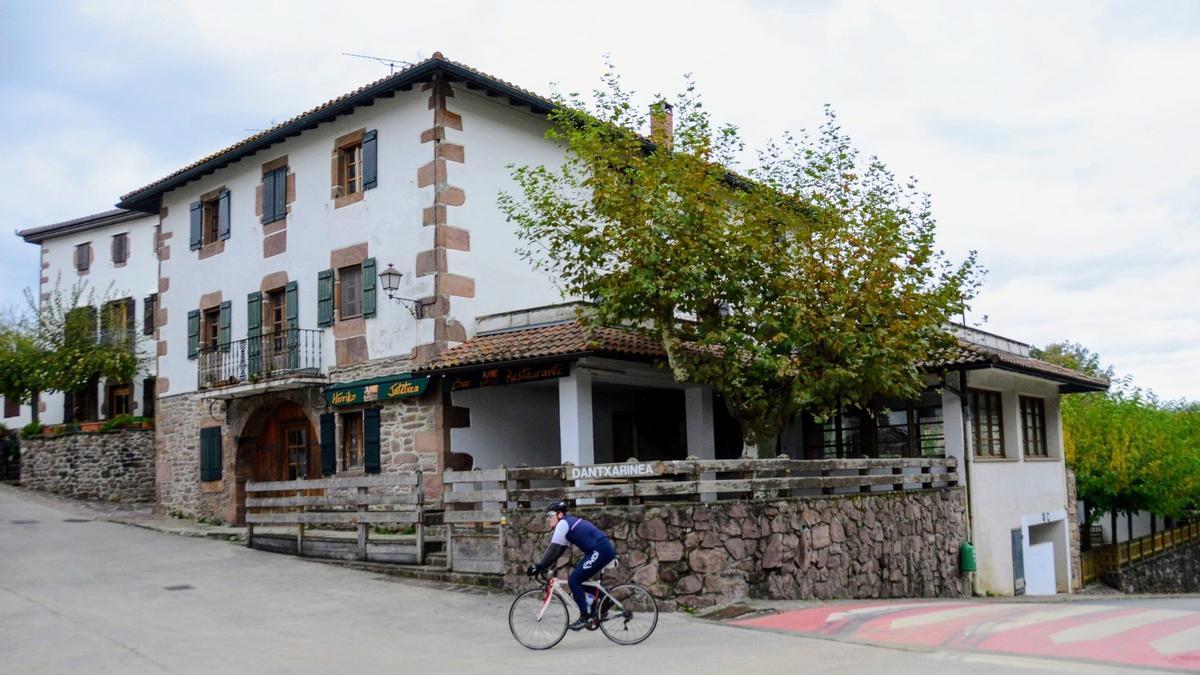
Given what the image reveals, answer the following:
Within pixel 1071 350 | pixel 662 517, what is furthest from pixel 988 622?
pixel 1071 350

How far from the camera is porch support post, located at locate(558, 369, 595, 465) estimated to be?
645 inches

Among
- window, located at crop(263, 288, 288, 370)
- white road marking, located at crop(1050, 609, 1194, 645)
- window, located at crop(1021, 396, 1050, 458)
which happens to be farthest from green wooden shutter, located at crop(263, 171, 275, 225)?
white road marking, located at crop(1050, 609, 1194, 645)

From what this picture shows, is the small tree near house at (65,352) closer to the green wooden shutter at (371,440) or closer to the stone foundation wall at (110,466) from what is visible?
the stone foundation wall at (110,466)

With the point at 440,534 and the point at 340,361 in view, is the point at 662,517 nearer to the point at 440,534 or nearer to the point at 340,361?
the point at 440,534

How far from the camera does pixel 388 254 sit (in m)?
18.7

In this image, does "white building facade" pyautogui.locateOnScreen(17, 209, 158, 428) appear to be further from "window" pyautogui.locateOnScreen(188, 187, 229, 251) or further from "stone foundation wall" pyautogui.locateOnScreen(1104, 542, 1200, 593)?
"stone foundation wall" pyautogui.locateOnScreen(1104, 542, 1200, 593)

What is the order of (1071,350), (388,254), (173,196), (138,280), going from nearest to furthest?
(388,254), (173,196), (138,280), (1071,350)

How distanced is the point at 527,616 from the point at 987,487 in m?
12.2

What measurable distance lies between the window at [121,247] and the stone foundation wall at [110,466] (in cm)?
644

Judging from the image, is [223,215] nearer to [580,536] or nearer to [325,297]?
[325,297]

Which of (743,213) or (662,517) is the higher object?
(743,213)

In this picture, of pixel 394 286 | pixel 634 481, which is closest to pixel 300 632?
pixel 634 481

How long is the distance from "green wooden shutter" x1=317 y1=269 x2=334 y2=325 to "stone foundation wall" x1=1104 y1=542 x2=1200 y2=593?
24275 mm

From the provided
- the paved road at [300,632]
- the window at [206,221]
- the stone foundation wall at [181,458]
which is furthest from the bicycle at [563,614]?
the window at [206,221]
